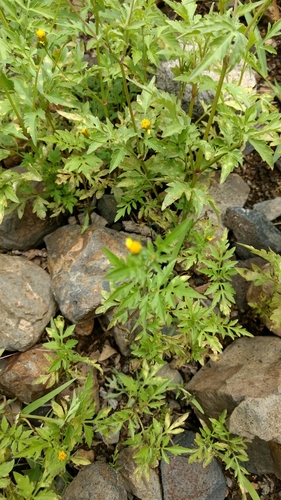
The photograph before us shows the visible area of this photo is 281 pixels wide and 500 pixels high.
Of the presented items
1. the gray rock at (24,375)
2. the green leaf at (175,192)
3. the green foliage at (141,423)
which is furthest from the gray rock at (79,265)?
the green leaf at (175,192)

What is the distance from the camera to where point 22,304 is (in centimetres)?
295

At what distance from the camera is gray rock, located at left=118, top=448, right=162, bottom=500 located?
2.69 meters

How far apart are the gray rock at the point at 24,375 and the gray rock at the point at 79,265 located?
0.33m

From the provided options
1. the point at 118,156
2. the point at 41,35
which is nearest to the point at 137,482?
the point at 118,156

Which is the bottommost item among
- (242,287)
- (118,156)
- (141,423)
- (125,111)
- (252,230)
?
(141,423)

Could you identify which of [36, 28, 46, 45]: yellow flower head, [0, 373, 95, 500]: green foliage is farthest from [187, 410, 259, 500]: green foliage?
[36, 28, 46, 45]: yellow flower head

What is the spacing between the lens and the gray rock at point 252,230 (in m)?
3.20

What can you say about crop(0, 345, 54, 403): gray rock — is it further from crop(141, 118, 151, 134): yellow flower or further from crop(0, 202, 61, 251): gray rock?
crop(141, 118, 151, 134): yellow flower

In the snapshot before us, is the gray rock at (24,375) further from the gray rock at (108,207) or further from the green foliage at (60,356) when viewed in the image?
the gray rock at (108,207)

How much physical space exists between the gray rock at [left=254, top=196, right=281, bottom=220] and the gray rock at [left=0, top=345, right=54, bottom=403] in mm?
1801

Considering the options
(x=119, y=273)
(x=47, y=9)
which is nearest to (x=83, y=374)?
(x=119, y=273)

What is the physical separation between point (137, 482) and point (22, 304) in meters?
1.26

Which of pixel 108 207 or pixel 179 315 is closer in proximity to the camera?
pixel 179 315

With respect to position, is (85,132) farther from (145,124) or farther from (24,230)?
(24,230)
